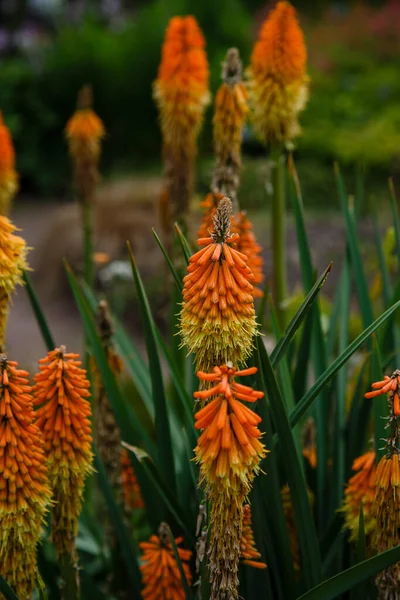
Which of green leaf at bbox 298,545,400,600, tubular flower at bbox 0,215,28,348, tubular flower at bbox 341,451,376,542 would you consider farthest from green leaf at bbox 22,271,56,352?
green leaf at bbox 298,545,400,600

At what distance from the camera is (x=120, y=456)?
8.05ft

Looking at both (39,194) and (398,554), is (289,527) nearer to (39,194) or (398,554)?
(398,554)

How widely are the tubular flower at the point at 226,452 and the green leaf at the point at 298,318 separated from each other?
0.23 meters

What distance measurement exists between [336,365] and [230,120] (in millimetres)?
1067

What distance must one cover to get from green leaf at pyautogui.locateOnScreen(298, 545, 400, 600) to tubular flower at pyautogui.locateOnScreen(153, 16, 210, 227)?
1.80 meters

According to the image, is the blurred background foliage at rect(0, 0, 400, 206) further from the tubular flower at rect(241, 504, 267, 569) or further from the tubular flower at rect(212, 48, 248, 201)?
the tubular flower at rect(241, 504, 267, 569)

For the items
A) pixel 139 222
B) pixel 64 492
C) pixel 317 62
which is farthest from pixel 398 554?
pixel 317 62

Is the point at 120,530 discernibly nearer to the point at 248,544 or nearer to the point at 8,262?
the point at 248,544

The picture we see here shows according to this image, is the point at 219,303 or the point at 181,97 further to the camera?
the point at 181,97

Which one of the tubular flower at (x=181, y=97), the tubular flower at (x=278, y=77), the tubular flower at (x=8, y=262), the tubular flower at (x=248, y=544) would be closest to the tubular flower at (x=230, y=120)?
the tubular flower at (x=278, y=77)

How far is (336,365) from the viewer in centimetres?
165

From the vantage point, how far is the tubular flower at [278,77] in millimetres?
2680

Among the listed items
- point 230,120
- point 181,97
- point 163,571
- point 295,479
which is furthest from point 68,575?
point 181,97

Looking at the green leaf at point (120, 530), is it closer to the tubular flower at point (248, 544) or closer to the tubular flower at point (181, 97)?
the tubular flower at point (248, 544)
